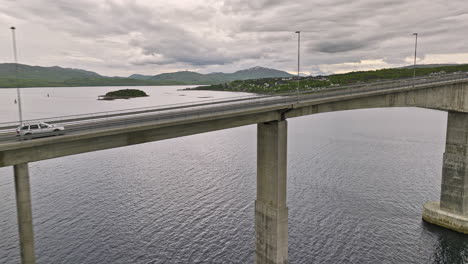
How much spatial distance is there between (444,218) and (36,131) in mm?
47241

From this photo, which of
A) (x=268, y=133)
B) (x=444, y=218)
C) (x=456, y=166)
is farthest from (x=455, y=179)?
(x=268, y=133)

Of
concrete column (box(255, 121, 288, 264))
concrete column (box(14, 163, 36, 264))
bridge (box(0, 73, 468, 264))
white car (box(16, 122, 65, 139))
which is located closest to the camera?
concrete column (box(14, 163, 36, 264))

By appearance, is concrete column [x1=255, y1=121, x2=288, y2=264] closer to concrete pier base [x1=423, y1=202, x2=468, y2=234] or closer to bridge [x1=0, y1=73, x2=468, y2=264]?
bridge [x1=0, y1=73, x2=468, y2=264]

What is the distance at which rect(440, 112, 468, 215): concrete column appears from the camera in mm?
38156

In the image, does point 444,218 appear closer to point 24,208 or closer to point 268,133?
point 268,133

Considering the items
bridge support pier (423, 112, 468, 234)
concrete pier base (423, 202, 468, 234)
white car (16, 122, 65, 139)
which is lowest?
concrete pier base (423, 202, 468, 234)

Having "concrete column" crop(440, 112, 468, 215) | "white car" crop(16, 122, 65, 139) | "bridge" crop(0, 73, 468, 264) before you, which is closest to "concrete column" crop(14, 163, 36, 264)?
"bridge" crop(0, 73, 468, 264)

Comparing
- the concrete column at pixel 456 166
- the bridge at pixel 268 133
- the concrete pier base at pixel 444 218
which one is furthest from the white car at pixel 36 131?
the concrete pier base at pixel 444 218

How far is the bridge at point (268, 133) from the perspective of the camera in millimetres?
18484

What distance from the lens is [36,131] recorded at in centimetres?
1941

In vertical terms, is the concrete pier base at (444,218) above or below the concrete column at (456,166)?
below

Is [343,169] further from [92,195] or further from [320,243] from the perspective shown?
[92,195]

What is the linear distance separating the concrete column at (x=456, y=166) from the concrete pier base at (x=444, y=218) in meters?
0.96

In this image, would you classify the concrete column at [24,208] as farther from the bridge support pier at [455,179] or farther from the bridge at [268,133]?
the bridge support pier at [455,179]
